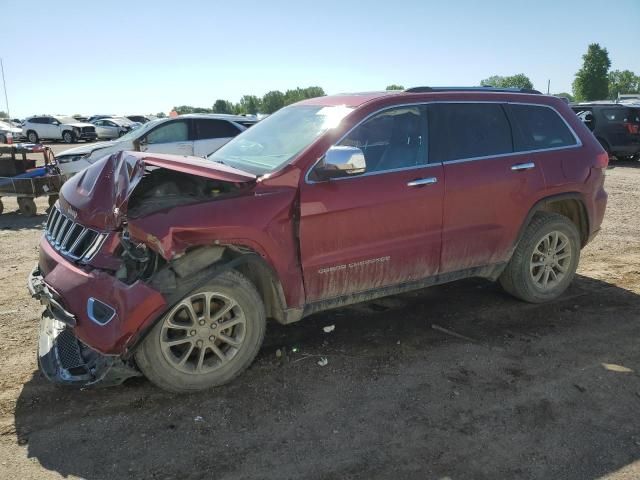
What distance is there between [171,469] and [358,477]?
968 mm

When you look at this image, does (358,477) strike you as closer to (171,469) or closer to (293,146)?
(171,469)

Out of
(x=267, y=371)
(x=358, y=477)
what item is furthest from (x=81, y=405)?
(x=358, y=477)

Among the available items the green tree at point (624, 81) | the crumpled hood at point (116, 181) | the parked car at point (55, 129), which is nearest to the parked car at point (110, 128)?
the parked car at point (55, 129)

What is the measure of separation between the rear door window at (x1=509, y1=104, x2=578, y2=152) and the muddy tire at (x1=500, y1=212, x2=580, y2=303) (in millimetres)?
653

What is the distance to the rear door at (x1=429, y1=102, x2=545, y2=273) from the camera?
4.26m

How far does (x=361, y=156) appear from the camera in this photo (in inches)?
141

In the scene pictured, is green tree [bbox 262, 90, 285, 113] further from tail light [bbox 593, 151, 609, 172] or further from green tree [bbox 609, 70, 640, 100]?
tail light [bbox 593, 151, 609, 172]

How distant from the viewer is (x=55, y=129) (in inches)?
1339

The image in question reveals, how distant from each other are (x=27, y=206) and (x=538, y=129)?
28.5ft

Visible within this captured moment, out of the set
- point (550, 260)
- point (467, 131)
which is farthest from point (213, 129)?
point (550, 260)

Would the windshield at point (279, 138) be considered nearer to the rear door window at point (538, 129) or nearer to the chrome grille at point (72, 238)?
the chrome grille at point (72, 238)

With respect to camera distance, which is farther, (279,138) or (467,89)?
(467,89)

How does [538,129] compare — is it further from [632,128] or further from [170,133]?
[632,128]

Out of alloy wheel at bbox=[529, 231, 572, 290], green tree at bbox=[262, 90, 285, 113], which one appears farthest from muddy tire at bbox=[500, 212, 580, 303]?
green tree at bbox=[262, 90, 285, 113]
